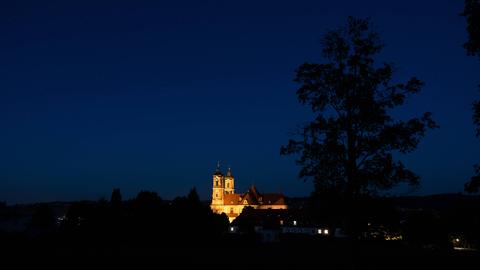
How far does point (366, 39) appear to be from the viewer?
2130 cm

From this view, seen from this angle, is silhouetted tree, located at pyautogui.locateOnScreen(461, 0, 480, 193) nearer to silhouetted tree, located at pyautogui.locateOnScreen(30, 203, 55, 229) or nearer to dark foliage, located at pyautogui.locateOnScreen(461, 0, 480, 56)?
dark foliage, located at pyautogui.locateOnScreen(461, 0, 480, 56)

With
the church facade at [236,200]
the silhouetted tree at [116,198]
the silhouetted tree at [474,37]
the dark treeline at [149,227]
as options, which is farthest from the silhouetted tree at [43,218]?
the silhouetted tree at [474,37]

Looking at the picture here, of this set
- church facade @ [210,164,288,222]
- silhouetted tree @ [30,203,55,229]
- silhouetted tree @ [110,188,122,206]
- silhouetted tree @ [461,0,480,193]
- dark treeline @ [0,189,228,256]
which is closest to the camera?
silhouetted tree @ [461,0,480,193]

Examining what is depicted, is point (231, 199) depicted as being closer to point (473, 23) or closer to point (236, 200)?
point (236, 200)

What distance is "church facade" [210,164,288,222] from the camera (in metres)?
176

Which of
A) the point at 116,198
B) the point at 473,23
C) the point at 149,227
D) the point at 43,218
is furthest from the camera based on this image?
the point at 43,218

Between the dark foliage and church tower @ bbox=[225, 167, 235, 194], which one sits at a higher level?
church tower @ bbox=[225, 167, 235, 194]

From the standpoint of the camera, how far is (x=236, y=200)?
178125mm

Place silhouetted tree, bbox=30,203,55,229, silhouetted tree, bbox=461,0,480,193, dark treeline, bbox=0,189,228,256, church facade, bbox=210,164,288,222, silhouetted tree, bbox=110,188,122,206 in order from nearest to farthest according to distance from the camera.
A: 1. silhouetted tree, bbox=461,0,480,193
2. dark treeline, bbox=0,189,228,256
3. silhouetted tree, bbox=110,188,122,206
4. silhouetted tree, bbox=30,203,55,229
5. church facade, bbox=210,164,288,222

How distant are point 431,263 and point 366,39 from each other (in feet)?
72.8

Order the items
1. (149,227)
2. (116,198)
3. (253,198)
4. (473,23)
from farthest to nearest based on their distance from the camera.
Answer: (253,198) < (116,198) < (149,227) < (473,23)

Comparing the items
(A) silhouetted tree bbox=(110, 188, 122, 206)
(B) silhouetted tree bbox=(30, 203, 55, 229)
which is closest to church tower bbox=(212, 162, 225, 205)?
(B) silhouetted tree bbox=(30, 203, 55, 229)

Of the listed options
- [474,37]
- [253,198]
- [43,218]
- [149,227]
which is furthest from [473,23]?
[253,198]

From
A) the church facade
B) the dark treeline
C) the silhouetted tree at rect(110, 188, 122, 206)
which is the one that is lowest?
the dark treeline
